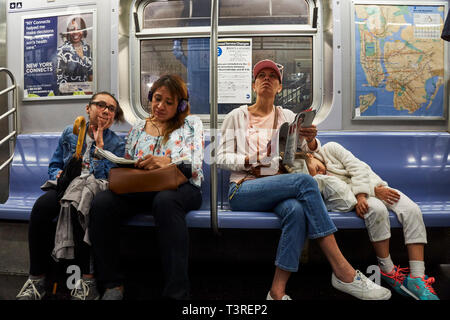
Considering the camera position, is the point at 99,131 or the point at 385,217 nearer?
the point at 385,217

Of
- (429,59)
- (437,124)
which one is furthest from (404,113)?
(429,59)

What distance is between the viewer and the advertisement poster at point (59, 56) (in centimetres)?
283

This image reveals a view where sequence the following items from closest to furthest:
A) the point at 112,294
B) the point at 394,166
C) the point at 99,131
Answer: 1. the point at 112,294
2. the point at 99,131
3. the point at 394,166

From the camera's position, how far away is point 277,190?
6.03 feet

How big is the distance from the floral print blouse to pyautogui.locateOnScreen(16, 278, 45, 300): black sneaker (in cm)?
96

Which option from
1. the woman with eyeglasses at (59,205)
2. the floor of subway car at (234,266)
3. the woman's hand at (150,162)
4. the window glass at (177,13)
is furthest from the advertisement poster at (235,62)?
the floor of subway car at (234,266)

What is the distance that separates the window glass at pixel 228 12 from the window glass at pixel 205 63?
16 centimetres

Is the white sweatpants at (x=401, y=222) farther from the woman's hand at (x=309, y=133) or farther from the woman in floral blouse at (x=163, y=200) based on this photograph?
the woman in floral blouse at (x=163, y=200)

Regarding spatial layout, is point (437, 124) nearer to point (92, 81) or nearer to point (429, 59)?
point (429, 59)

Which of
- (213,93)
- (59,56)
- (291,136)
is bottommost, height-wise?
(291,136)

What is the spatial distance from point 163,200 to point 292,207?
2.45 feet

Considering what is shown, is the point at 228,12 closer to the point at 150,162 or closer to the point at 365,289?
the point at 150,162

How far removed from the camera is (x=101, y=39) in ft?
9.25

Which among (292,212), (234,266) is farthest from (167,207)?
(234,266)
